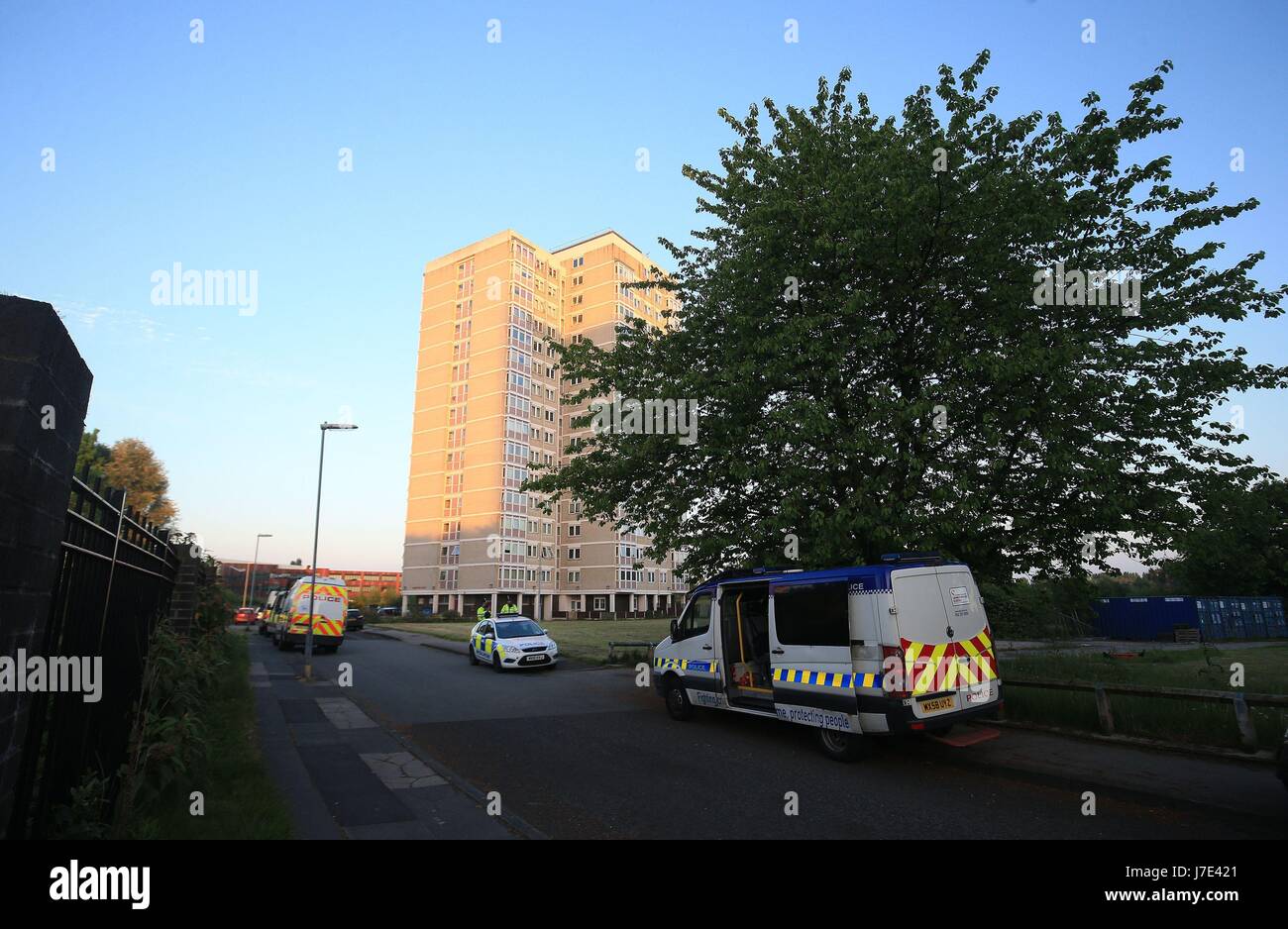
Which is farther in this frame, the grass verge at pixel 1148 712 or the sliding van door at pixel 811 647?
the sliding van door at pixel 811 647

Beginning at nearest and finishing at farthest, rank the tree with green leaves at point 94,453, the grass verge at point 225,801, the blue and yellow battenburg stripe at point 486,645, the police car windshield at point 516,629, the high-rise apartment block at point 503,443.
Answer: the grass verge at point 225,801
the blue and yellow battenburg stripe at point 486,645
the police car windshield at point 516,629
the tree with green leaves at point 94,453
the high-rise apartment block at point 503,443

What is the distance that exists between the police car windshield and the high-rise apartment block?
4745cm

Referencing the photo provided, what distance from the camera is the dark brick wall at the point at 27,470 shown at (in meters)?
2.49

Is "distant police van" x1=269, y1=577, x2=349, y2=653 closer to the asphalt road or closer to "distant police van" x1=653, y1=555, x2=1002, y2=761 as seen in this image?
the asphalt road

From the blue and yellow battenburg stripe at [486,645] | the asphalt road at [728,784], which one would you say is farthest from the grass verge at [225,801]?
the blue and yellow battenburg stripe at [486,645]

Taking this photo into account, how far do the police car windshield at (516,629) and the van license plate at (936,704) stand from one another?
48.5 feet

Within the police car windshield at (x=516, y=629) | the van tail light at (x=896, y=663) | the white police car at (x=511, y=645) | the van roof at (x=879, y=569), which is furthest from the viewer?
the police car windshield at (x=516, y=629)

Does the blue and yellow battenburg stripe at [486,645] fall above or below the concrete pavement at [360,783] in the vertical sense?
below

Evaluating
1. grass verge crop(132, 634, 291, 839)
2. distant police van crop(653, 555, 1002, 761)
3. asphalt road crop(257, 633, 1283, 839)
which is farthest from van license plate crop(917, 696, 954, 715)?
grass verge crop(132, 634, 291, 839)

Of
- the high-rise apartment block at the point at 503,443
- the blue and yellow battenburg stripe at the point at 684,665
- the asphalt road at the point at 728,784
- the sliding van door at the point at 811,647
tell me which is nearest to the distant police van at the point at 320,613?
the asphalt road at the point at 728,784

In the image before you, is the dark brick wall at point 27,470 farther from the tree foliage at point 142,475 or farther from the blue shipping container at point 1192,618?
the tree foliage at point 142,475

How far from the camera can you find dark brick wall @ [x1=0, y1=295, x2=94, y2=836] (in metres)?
2.49
